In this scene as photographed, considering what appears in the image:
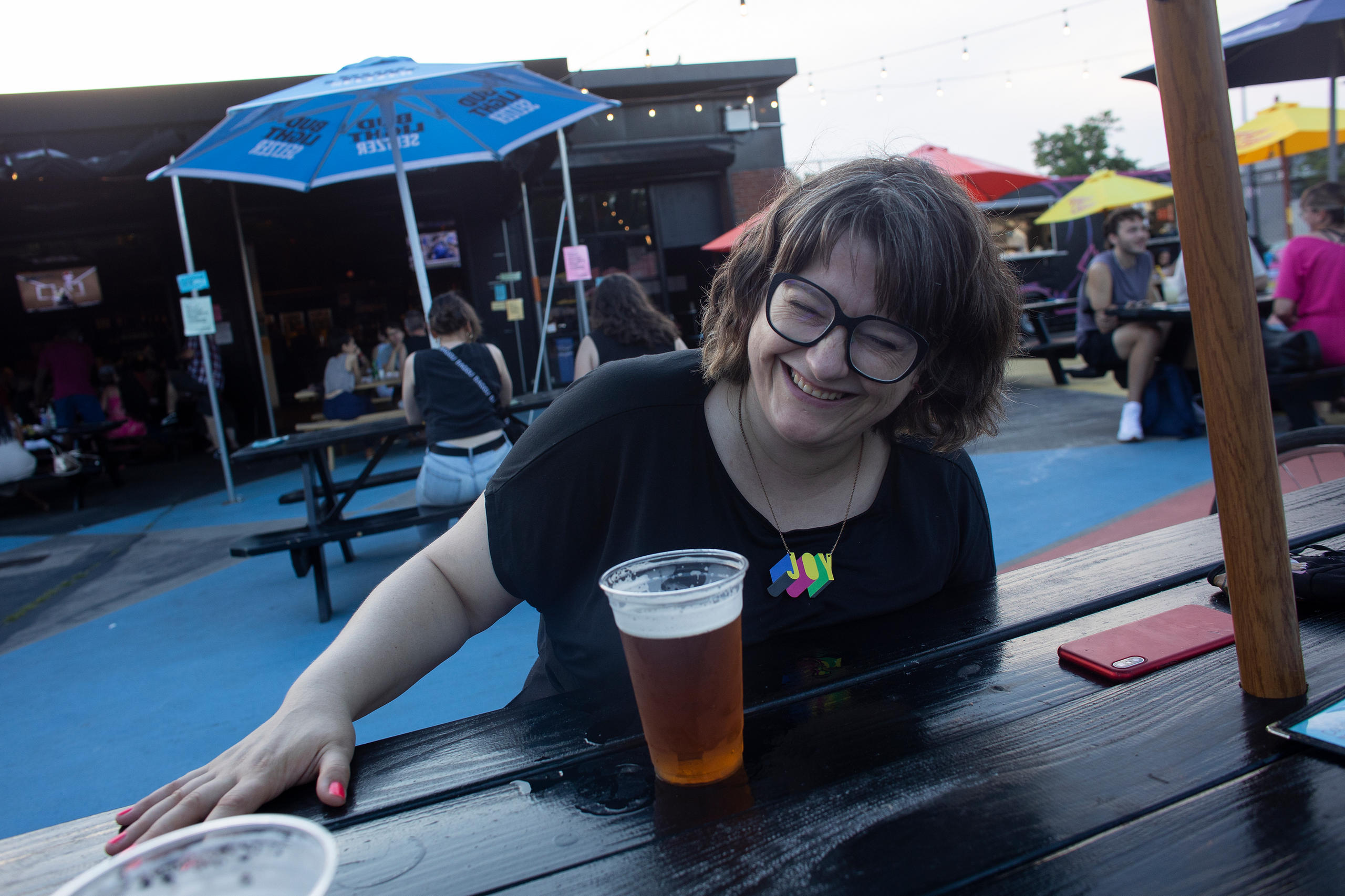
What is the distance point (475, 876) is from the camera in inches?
26.9

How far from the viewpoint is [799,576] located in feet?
3.99

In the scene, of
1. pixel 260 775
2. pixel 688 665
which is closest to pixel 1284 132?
pixel 688 665

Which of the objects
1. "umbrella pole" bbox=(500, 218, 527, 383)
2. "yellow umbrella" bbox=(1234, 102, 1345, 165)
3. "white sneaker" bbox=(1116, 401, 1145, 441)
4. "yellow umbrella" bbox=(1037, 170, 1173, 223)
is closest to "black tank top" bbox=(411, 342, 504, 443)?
"white sneaker" bbox=(1116, 401, 1145, 441)

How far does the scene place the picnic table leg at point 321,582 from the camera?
12.5 ft

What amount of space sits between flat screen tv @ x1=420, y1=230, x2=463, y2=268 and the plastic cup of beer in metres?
10.8

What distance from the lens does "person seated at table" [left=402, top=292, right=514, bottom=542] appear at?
164 inches

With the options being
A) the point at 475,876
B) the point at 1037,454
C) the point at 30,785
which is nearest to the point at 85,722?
the point at 30,785

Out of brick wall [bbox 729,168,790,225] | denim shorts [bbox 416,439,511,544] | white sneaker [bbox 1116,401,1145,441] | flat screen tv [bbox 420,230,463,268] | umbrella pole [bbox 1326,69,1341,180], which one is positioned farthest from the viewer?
brick wall [bbox 729,168,790,225]

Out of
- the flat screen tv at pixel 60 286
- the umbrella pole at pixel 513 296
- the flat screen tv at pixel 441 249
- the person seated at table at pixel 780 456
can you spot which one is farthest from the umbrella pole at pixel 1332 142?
the flat screen tv at pixel 60 286

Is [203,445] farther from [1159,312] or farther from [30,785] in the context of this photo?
[1159,312]

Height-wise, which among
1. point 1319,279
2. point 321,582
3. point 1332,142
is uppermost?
point 1332,142

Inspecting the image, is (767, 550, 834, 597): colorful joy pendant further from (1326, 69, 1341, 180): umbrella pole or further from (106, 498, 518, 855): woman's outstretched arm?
(1326, 69, 1341, 180): umbrella pole

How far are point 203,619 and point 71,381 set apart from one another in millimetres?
6357

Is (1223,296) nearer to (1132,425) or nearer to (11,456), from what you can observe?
(1132,425)
